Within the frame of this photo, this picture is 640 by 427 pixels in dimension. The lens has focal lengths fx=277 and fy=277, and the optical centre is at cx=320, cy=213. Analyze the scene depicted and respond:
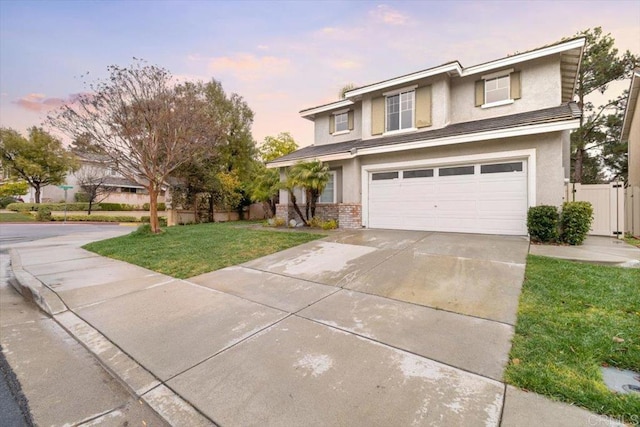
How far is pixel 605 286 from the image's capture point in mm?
4516

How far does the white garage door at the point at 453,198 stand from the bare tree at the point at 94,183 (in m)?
27.1

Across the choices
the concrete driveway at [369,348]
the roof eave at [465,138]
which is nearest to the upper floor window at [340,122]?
the roof eave at [465,138]

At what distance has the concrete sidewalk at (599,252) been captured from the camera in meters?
5.88

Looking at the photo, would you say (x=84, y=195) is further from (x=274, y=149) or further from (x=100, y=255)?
(x=100, y=255)

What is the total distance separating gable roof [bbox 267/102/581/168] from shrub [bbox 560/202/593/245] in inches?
87.2

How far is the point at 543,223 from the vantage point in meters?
7.89

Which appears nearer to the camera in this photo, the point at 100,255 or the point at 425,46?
the point at 100,255

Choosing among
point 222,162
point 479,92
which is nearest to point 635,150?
point 479,92

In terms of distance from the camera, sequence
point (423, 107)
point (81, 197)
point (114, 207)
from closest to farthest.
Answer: point (423, 107) → point (114, 207) → point (81, 197)

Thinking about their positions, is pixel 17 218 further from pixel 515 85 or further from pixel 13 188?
pixel 515 85

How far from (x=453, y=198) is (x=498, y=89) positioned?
15.4 feet

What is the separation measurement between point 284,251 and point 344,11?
30.5 feet

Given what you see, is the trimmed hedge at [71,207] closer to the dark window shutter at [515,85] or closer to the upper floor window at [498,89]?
the upper floor window at [498,89]

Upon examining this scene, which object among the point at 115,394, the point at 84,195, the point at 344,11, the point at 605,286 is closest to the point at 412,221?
the point at 605,286
